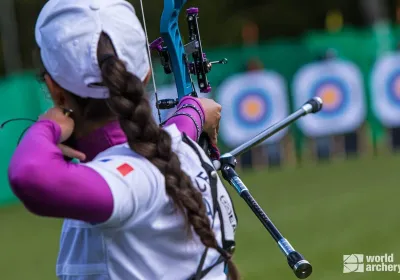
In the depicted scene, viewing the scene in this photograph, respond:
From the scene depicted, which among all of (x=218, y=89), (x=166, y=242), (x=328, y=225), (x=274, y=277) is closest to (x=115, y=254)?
(x=166, y=242)

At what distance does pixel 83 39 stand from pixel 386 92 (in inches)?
456

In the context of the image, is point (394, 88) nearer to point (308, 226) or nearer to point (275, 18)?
point (308, 226)

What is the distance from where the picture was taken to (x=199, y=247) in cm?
200

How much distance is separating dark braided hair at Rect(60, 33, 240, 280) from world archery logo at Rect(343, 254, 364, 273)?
4336 mm

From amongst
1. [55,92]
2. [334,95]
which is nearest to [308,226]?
[334,95]

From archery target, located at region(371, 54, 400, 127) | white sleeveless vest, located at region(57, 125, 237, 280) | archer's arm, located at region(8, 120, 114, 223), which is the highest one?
archer's arm, located at region(8, 120, 114, 223)

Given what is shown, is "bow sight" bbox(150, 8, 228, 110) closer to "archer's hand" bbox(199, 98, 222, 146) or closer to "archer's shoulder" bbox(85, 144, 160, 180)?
"archer's hand" bbox(199, 98, 222, 146)

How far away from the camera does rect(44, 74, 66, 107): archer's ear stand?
77.3 inches

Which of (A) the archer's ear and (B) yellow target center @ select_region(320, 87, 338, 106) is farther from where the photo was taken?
(B) yellow target center @ select_region(320, 87, 338, 106)

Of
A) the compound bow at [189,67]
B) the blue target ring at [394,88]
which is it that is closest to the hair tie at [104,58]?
the compound bow at [189,67]

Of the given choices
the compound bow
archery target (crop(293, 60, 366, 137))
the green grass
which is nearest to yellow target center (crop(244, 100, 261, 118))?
archery target (crop(293, 60, 366, 137))

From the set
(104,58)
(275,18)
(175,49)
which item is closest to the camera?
(104,58)

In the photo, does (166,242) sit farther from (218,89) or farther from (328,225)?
(218,89)

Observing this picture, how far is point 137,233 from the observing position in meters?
1.92
